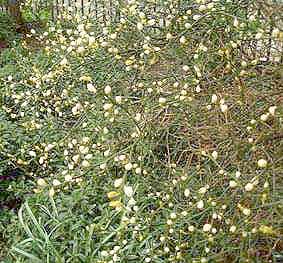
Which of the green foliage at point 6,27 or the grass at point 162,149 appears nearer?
the grass at point 162,149

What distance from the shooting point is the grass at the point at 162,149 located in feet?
7.35

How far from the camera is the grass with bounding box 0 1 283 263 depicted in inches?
88.2

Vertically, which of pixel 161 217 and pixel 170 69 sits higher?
pixel 170 69

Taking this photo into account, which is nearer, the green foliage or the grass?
the grass

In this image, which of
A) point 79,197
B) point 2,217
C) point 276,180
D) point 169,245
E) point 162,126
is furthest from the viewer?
point 2,217

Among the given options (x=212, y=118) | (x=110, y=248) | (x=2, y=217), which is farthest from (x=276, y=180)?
(x=2, y=217)

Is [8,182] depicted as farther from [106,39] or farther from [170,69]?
[170,69]

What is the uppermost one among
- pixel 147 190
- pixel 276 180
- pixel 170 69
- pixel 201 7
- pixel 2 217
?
pixel 201 7

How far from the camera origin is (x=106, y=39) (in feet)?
11.1

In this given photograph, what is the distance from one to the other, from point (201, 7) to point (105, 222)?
1150 millimetres

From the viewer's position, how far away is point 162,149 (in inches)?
108

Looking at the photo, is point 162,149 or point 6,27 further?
point 6,27

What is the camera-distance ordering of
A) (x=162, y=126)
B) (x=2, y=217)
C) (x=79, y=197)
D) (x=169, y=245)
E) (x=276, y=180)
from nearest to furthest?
1. (x=276, y=180)
2. (x=169, y=245)
3. (x=162, y=126)
4. (x=79, y=197)
5. (x=2, y=217)

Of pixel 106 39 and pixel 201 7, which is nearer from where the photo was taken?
pixel 201 7
